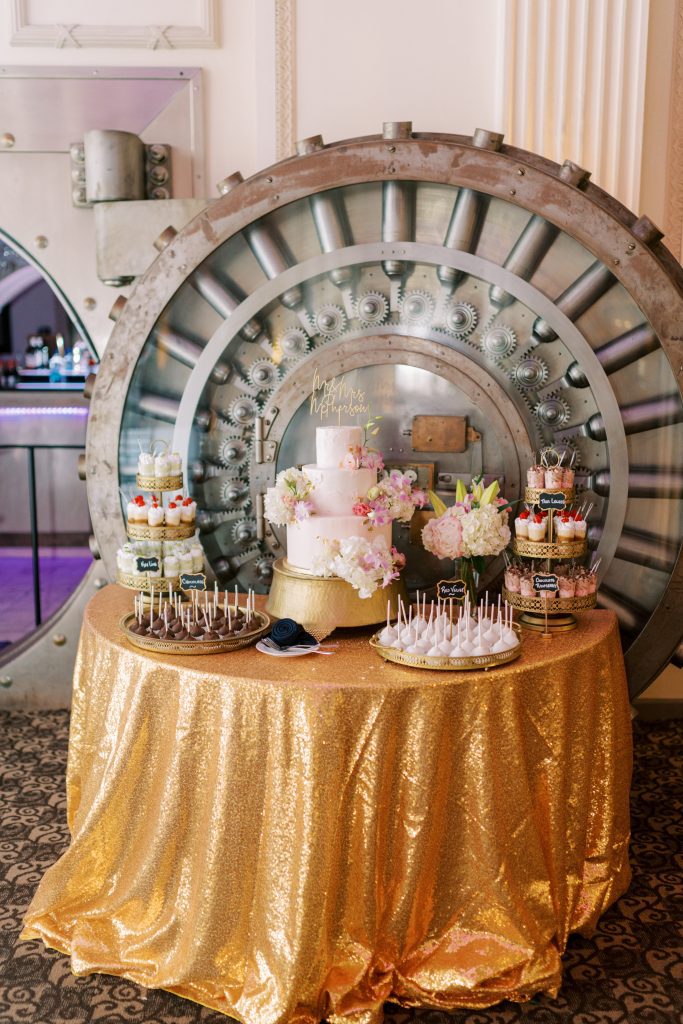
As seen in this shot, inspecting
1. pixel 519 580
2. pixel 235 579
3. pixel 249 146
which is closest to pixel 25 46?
pixel 249 146

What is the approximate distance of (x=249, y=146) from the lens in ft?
11.7

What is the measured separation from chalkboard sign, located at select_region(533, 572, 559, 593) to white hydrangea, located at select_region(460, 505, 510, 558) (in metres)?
0.15

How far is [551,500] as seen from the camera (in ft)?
8.59

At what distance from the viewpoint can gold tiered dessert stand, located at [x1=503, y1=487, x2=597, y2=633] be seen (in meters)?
2.58

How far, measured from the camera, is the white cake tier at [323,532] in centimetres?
257

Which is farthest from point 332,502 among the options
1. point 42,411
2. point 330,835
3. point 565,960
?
point 42,411

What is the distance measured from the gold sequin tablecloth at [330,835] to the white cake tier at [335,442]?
560mm

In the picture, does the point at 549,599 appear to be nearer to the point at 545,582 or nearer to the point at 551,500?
the point at 545,582

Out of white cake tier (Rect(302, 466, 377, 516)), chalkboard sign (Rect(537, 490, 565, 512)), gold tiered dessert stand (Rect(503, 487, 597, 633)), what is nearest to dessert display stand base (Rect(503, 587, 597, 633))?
gold tiered dessert stand (Rect(503, 487, 597, 633))

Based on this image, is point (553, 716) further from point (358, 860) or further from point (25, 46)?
point (25, 46)

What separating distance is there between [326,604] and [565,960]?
1075mm

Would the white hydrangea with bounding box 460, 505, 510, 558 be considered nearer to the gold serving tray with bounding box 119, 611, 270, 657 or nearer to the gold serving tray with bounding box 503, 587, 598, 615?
the gold serving tray with bounding box 503, 587, 598, 615

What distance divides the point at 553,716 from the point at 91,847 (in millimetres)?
1228

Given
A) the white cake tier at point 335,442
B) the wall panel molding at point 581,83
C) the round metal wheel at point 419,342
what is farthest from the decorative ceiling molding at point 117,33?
the white cake tier at point 335,442
